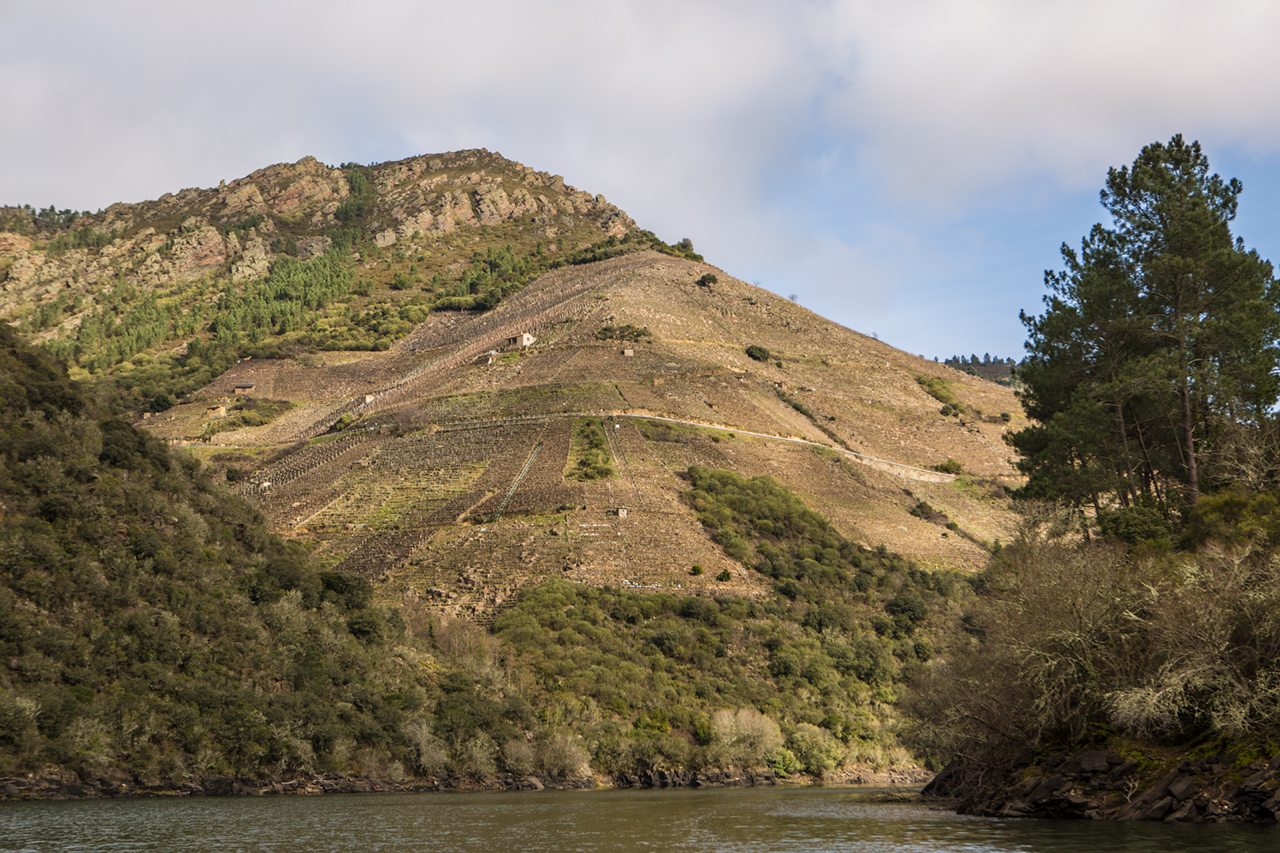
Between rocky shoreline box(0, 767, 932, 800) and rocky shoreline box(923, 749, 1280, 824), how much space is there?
2592 centimetres

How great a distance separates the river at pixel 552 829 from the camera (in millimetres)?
25625

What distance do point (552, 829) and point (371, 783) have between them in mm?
19707

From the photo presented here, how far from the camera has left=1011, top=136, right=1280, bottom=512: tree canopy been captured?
1500 inches

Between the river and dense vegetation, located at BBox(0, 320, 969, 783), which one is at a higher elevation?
dense vegetation, located at BBox(0, 320, 969, 783)

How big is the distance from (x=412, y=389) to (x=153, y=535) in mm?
76812

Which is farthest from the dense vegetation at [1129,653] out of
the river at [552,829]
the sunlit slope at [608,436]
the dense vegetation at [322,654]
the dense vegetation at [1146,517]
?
the sunlit slope at [608,436]

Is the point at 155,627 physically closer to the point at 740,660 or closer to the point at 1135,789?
the point at 740,660

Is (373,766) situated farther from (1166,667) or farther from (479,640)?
(1166,667)

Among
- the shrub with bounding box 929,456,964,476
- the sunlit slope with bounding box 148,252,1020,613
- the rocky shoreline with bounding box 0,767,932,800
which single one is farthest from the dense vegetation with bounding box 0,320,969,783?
the shrub with bounding box 929,456,964,476

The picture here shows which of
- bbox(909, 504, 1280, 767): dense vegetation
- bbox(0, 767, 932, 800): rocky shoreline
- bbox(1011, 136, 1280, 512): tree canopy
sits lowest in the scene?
bbox(0, 767, 932, 800): rocky shoreline

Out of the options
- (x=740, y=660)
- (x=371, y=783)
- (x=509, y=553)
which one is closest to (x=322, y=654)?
(x=371, y=783)

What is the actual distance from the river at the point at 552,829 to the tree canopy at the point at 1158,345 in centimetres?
1604

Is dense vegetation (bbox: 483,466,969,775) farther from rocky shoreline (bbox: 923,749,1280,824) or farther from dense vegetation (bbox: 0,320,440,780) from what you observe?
rocky shoreline (bbox: 923,749,1280,824)

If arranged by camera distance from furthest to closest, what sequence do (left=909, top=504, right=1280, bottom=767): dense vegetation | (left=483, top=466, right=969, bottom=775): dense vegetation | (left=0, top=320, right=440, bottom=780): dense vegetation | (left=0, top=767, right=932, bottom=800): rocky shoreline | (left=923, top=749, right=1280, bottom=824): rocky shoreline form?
(left=483, top=466, right=969, bottom=775): dense vegetation → (left=0, top=320, right=440, bottom=780): dense vegetation → (left=0, top=767, right=932, bottom=800): rocky shoreline → (left=909, top=504, right=1280, bottom=767): dense vegetation → (left=923, top=749, right=1280, bottom=824): rocky shoreline
